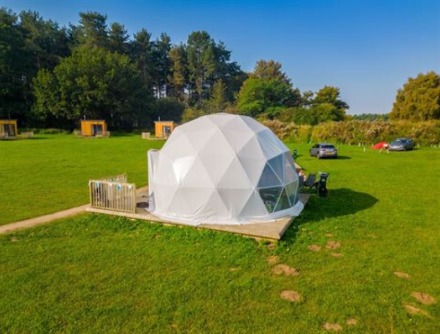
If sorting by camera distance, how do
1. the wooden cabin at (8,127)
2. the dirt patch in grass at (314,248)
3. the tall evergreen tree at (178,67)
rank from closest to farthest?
1. the dirt patch in grass at (314,248)
2. the wooden cabin at (8,127)
3. the tall evergreen tree at (178,67)

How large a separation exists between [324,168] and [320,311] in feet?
56.0

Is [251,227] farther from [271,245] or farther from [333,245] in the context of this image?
[333,245]

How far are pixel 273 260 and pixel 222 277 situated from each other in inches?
58.0

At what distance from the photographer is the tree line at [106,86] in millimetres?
56406

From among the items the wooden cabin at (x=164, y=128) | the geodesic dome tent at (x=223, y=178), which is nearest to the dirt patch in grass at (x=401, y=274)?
the geodesic dome tent at (x=223, y=178)

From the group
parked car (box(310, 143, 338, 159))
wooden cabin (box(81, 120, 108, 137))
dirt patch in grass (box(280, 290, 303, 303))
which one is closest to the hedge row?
parked car (box(310, 143, 338, 159))

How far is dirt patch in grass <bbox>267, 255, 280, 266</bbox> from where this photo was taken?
→ 7.33 m

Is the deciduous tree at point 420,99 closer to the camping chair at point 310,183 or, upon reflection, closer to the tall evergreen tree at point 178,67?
the camping chair at point 310,183

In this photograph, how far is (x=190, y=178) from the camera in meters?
9.78

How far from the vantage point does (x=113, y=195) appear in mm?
10758

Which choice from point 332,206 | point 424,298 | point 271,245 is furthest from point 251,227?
point 332,206

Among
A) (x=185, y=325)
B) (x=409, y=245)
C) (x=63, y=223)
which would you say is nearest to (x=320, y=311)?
(x=185, y=325)

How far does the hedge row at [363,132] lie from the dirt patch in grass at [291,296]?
3753 centimetres

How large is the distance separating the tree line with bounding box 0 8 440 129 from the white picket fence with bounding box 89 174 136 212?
46194mm
